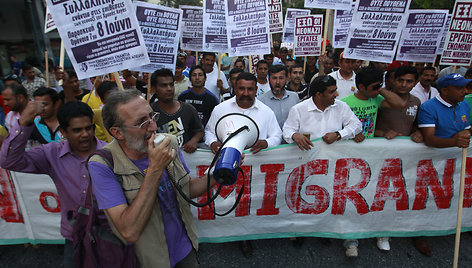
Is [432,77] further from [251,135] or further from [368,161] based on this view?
[251,135]

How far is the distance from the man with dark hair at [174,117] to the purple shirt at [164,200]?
138cm

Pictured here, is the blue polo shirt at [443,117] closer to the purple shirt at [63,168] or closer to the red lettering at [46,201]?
the purple shirt at [63,168]

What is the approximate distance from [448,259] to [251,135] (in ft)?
8.82

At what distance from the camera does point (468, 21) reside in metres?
4.50

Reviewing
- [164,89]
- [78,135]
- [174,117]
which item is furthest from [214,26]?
[78,135]

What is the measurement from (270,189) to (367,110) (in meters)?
1.44

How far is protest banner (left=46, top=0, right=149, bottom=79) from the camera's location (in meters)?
2.67

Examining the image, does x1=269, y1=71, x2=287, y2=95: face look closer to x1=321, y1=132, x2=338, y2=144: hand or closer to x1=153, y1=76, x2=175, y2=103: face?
x1=321, y1=132, x2=338, y2=144: hand

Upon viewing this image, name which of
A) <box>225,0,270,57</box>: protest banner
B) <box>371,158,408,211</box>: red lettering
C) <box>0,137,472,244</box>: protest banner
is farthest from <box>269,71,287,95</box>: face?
<box>371,158,408,211</box>: red lettering

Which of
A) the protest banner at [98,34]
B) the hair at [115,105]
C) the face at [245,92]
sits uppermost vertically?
the protest banner at [98,34]

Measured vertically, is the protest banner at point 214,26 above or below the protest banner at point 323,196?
above

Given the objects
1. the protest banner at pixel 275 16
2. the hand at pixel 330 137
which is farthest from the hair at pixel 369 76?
the protest banner at pixel 275 16

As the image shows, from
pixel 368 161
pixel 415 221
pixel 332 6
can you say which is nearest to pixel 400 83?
pixel 368 161

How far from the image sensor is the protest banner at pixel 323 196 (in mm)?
3014
